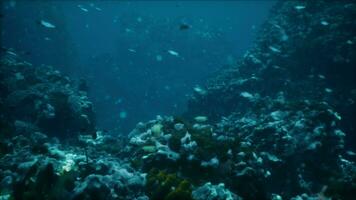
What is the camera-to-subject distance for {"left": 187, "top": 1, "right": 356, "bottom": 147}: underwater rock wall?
1702cm

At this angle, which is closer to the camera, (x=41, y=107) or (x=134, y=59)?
(x=41, y=107)

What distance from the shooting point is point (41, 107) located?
543 inches

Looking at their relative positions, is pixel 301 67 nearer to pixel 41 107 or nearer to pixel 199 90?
pixel 199 90

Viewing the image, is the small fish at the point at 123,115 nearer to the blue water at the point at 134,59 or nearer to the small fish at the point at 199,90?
the blue water at the point at 134,59

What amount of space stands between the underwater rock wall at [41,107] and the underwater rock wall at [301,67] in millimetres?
8226

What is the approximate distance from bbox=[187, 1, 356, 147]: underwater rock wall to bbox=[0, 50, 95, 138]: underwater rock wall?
823 centimetres

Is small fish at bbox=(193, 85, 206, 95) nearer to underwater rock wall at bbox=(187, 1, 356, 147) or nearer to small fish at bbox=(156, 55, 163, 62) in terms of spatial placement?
underwater rock wall at bbox=(187, 1, 356, 147)

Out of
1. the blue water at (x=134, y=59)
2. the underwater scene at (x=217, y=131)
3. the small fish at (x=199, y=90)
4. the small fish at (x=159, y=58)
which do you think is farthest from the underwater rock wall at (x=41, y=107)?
the small fish at (x=159, y=58)

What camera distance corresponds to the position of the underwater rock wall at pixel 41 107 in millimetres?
13711

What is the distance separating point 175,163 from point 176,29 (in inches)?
1315

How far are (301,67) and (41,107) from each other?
528 inches

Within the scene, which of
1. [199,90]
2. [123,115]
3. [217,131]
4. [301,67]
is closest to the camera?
[217,131]

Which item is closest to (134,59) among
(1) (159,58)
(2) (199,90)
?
(1) (159,58)

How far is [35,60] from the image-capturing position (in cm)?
3697
